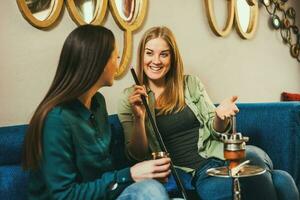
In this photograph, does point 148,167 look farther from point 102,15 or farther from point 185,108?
point 102,15

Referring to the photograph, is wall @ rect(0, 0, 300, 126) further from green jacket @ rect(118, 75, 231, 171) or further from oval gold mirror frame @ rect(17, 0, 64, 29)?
green jacket @ rect(118, 75, 231, 171)

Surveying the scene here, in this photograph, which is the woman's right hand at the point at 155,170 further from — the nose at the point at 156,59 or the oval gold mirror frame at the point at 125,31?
the oval gold mirror frame at the point at 125,31

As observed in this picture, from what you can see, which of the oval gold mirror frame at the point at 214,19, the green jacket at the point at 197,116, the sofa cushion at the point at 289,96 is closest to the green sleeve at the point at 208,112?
the green jacket at the point at 197,116

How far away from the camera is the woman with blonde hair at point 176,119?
1769mm

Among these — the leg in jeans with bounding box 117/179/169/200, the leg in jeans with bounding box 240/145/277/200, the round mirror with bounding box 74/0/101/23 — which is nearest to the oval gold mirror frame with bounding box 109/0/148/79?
the round mirror with bounding box 74/0/101/23

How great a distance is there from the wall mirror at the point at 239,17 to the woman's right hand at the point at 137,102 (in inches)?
45.3

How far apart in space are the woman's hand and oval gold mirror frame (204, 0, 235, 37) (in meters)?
0.98

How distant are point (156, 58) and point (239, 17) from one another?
1.28 meters

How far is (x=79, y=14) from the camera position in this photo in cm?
194

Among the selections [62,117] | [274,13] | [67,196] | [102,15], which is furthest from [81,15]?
[274,13]

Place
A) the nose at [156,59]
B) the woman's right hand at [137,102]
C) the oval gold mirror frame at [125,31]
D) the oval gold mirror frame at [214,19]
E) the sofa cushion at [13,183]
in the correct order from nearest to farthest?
the sofa cushion at [13,183] → the woman's right hand at [137,102] → the nose at [156,59] → the oval gold mirror frame at [125,31] → the oval gold mirror frame at [214,19]

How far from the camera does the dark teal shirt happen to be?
4.04 feet

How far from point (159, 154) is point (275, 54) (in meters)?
2.31

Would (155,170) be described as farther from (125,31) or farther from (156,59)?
(125,31)
